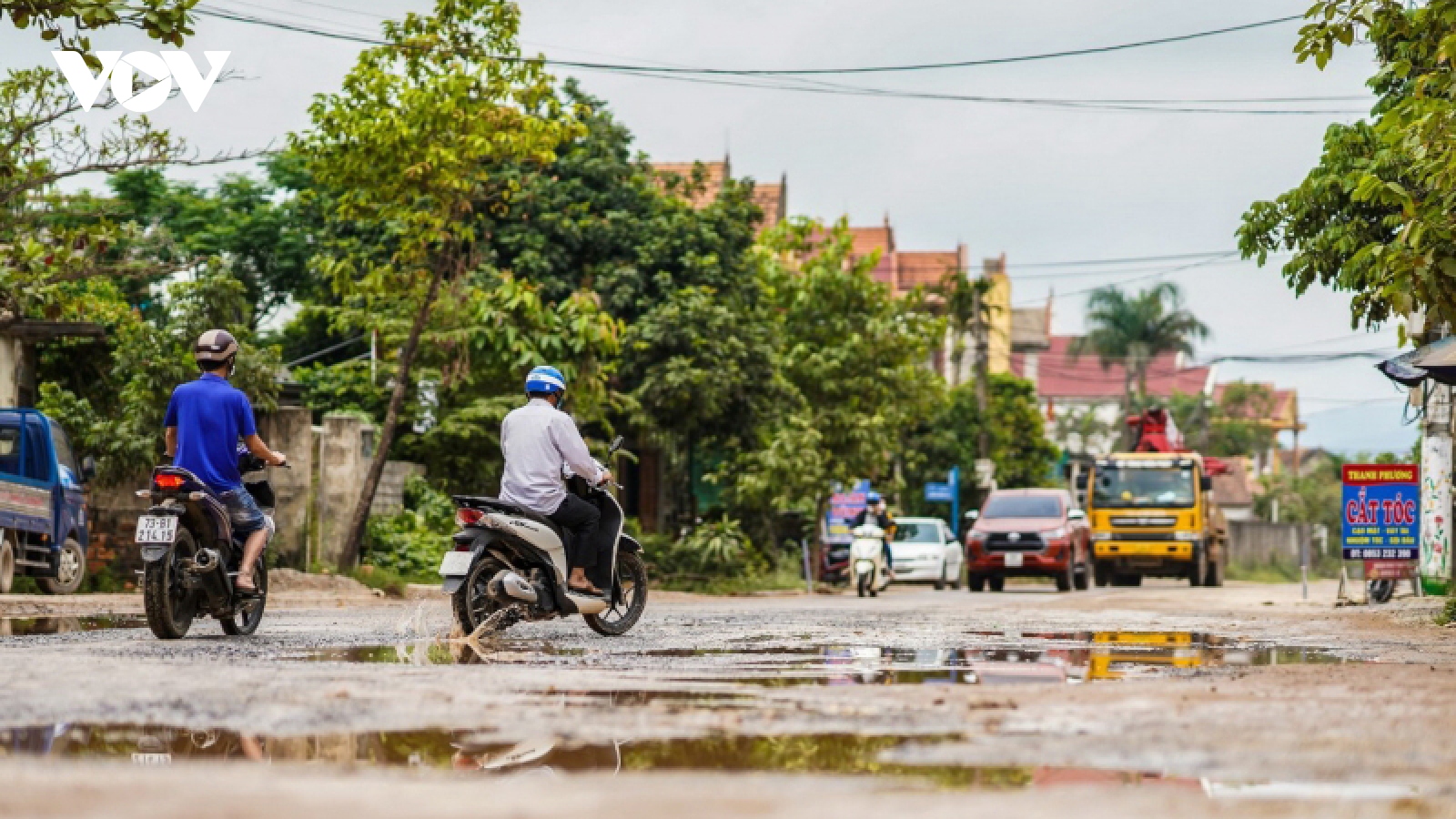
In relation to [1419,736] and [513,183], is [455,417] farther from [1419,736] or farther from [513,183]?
[1419,736]

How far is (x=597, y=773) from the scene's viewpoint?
4.98 meters

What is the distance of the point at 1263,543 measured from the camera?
6625 cm

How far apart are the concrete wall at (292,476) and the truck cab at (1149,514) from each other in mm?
19721

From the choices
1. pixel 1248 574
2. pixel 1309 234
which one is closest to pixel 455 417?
pixel 1309 234

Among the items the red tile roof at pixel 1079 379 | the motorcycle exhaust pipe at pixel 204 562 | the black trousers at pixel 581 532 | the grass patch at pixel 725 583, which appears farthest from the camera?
the red tile roof at pixel 1079 379

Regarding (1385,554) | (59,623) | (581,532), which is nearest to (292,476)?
(59,623)

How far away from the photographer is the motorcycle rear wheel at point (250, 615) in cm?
1140

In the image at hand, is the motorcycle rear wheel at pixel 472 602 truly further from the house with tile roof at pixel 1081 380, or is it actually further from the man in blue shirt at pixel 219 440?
the house with tile roof at pixel 1081 380

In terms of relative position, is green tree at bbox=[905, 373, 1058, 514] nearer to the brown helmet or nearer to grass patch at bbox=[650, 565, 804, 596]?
grass patch at bbox=[650, 565, 804, 596]

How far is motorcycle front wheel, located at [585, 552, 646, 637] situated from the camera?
12328mm

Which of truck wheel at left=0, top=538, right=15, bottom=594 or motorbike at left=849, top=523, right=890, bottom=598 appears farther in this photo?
motorbike at left=849, top=523, right=890, bottom=598

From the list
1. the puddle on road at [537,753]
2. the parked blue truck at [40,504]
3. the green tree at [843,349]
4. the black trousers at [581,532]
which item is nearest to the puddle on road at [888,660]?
the black trousers at [581,532]

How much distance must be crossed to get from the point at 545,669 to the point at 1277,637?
680 centimetres

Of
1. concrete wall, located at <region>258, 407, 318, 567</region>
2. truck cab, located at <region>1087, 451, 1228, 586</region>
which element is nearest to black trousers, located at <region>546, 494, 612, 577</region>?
concrete wall, located at <region>258, 407, 318, 567</region>
